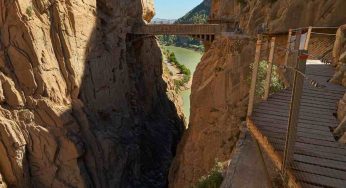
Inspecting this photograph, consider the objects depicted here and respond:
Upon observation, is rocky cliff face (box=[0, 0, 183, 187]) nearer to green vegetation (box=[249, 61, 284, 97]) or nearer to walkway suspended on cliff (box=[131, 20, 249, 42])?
walkway suspended on cliff (box=[131, 20, 249, 42])

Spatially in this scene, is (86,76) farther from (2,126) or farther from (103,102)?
(2,126)

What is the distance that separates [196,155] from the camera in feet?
67.1

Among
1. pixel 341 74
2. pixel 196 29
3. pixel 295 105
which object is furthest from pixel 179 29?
pixel 295 105

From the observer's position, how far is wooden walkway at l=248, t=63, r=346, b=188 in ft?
17.5

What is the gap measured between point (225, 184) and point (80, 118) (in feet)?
56.2

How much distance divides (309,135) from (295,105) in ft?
6.32

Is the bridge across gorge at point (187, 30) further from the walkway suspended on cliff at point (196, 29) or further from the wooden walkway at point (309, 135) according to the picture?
the wooden walkway at point (309, 135)

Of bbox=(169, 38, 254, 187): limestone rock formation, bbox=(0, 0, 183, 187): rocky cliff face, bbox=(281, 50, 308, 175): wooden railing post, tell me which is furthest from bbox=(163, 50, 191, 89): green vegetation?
bbox=(281, 50, 308, 175): wooden railing post

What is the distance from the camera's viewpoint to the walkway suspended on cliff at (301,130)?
5.06m

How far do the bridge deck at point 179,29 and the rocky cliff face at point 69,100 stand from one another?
1924 mm

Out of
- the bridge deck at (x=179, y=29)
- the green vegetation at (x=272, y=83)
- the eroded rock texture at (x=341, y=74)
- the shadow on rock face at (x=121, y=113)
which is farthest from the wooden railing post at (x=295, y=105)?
the bridge deck at (x=179, y=29)

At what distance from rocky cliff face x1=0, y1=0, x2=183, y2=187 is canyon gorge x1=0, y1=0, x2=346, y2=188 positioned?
6 cm

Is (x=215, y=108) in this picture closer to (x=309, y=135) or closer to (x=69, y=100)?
(x=69, y=100)

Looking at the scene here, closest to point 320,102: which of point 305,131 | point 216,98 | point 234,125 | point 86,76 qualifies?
point 305,131
